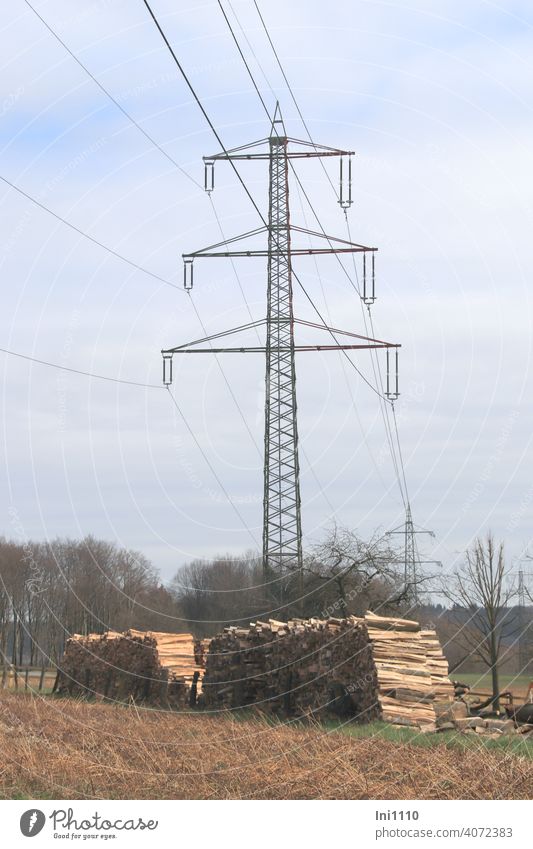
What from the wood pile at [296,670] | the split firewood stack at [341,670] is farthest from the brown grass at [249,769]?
the wood pile at [296,670]

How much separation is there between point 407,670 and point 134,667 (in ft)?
34.4

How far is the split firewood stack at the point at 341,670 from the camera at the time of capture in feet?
61.2

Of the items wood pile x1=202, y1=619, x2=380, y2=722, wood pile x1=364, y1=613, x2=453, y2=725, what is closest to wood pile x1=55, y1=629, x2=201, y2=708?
wood pile x1=202, y1=619, x2=380, y2=722

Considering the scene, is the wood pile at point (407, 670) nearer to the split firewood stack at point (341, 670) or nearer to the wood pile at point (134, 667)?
the split firewood stack at point (341, 670)

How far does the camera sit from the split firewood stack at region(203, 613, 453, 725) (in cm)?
1866

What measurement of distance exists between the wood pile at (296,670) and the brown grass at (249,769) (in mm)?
4468

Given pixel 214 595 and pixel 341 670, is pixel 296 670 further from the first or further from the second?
pixel 214 595

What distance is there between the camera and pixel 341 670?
20250 millimetres

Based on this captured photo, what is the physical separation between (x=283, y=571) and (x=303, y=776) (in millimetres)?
16970

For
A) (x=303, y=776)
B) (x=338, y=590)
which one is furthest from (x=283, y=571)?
(x=303, y=776)

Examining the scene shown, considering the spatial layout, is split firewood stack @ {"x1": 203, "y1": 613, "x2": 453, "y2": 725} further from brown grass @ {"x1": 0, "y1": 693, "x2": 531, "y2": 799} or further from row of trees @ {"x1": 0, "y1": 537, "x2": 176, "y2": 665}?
row of trees @ {"x1": 0, "y1": 537, "x2": 176, "y2": 665}

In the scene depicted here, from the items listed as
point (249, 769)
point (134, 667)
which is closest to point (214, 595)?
point (134, 667)

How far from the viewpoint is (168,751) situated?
43.6ft
